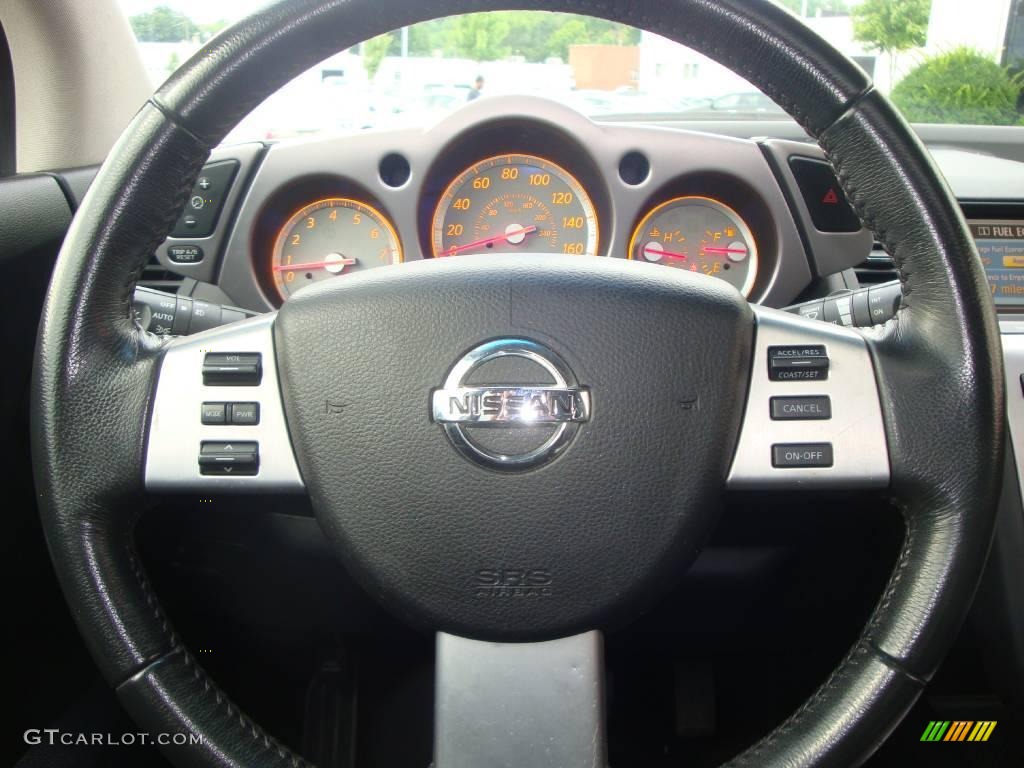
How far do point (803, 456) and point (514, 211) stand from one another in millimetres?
1430

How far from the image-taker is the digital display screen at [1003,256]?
1.94 metres

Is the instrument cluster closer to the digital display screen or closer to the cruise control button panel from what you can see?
the digital display screen

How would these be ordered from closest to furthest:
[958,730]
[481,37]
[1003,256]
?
[958,730], [481,37], [1003,256]

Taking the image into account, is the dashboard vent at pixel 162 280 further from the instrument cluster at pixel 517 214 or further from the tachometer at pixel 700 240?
the tachometer at pixel 700 240

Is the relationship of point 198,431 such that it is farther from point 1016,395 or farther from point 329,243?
point 329,243

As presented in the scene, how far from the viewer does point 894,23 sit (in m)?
2.10

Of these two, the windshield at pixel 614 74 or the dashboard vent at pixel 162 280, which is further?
the dashboard vent at pixel 162 280

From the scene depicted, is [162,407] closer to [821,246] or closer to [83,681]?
[83,681]

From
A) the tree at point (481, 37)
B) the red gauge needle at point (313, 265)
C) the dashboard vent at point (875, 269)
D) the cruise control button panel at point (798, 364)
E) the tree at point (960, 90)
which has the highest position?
the tree at point (481, 37)

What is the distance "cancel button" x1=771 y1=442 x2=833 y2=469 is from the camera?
36.4 inches

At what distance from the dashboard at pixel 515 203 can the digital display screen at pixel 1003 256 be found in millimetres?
242

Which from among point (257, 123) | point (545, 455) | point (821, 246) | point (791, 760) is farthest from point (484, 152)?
point (791, 760)

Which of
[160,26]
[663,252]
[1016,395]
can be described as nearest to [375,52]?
[160,26]

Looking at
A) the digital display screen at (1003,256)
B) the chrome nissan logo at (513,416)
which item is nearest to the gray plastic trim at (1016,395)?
the digital display screen at (1003,256)
